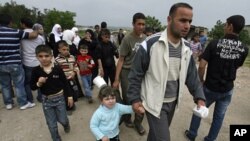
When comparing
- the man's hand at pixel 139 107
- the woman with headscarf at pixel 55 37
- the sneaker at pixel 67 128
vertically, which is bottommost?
the sneaker at pixel 67 128

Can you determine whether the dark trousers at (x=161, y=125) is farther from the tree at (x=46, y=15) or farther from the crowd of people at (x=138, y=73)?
the tree at (x=46, y=15)

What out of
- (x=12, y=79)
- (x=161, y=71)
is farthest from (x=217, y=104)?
(x=12, y=79)

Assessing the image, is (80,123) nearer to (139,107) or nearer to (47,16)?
(139,107)

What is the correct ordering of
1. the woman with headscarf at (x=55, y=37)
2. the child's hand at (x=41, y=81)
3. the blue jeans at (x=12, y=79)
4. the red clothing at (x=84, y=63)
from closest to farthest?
the child's hand at (x=41, y=81) < the blue jeans at (x=12, y=79) < the red clothing at (x=84, y=63) < the woman with headscarf at (x=55, y=37)

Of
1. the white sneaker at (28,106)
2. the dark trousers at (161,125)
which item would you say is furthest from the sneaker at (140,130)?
the white sneaker at (28,106)

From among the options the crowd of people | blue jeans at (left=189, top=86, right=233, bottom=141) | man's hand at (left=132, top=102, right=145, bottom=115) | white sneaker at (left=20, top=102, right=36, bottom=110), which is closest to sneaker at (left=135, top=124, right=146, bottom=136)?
the crowd of people

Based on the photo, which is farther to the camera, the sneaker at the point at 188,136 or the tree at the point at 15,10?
the tree at the point at 15,10

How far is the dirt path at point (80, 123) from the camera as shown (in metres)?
4.16

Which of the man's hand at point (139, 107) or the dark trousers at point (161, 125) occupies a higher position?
the man's hand at point (139, 107)

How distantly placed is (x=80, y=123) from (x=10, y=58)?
79.3 inches

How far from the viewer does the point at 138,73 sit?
2514 millimetres

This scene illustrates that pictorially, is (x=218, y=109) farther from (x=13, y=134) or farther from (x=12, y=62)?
(x=12, y=62)

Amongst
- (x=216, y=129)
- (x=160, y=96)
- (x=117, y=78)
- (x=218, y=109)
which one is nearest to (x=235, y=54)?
(x=218, y=109)

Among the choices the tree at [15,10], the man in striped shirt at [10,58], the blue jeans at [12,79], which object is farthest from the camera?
the tree at [15,10]
